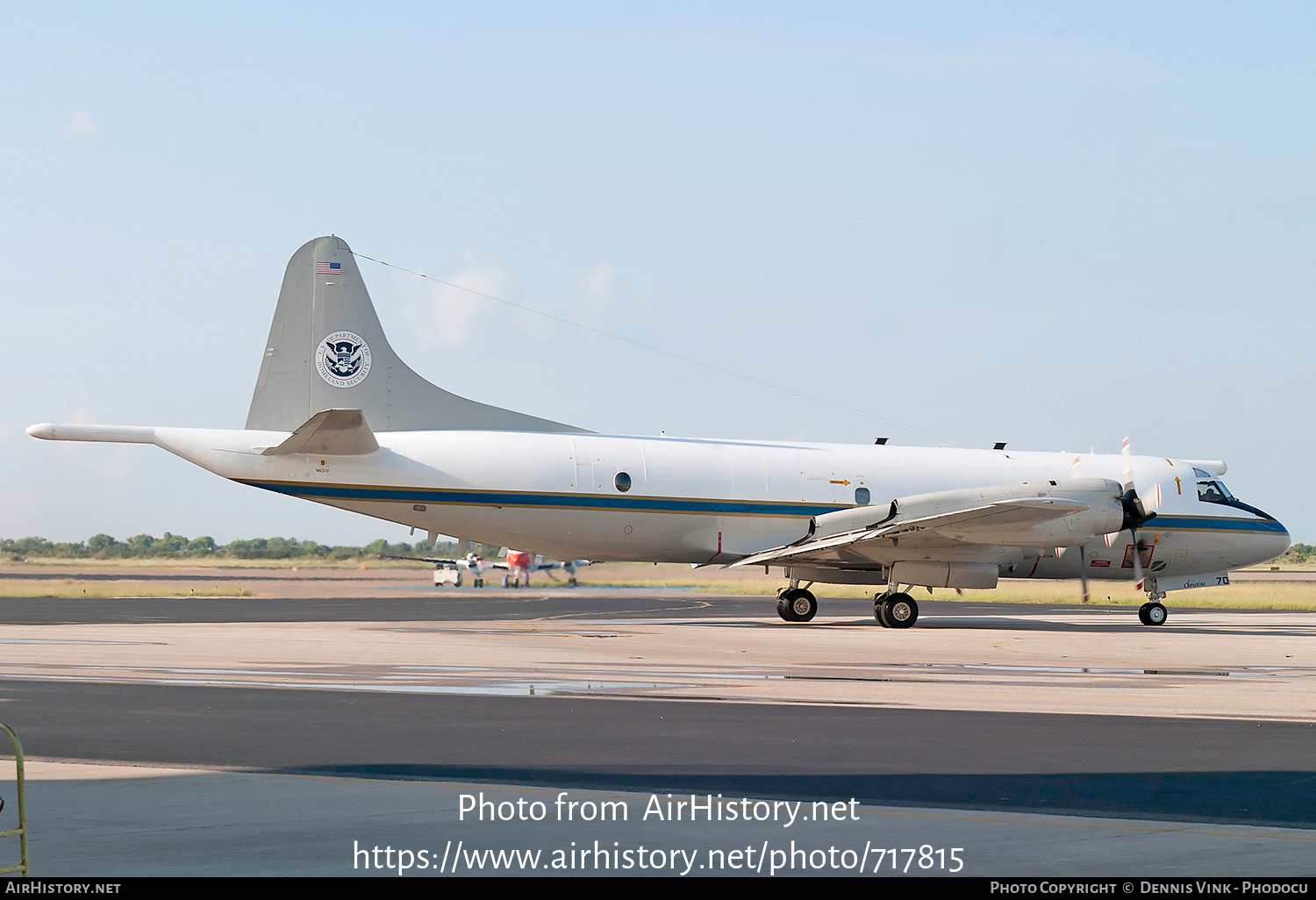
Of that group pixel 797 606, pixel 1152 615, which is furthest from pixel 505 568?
pixel 1152 615

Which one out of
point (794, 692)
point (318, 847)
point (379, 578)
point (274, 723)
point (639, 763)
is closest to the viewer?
point (318, 847)

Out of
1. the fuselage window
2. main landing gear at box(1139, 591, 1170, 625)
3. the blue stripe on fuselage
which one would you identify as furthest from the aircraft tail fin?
the fuselage window

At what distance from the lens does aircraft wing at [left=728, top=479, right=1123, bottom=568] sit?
31.1 m

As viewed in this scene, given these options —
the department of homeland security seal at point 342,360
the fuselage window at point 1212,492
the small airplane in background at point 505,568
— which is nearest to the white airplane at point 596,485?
the department of homeland security seal at point 342,360

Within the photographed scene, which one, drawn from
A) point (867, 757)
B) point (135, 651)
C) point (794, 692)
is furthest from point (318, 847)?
point (135, 651)

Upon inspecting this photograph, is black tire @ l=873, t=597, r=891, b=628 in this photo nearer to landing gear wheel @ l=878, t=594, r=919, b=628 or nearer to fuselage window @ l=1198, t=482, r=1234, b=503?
landing gear wheel @ l=878, t=594, r=919, b=628

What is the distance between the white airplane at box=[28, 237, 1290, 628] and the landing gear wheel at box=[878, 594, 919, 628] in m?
0.05

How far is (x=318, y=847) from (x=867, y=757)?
17.6 feet

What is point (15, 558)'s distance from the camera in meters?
105

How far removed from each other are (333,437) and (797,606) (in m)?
12.5

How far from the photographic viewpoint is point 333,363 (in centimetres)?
3200

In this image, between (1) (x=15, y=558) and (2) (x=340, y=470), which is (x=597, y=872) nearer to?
(2) (x=340, y=470)

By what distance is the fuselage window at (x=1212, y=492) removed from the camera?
37.3 metres

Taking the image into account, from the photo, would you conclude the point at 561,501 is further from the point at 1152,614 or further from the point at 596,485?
the point at 1152,614
